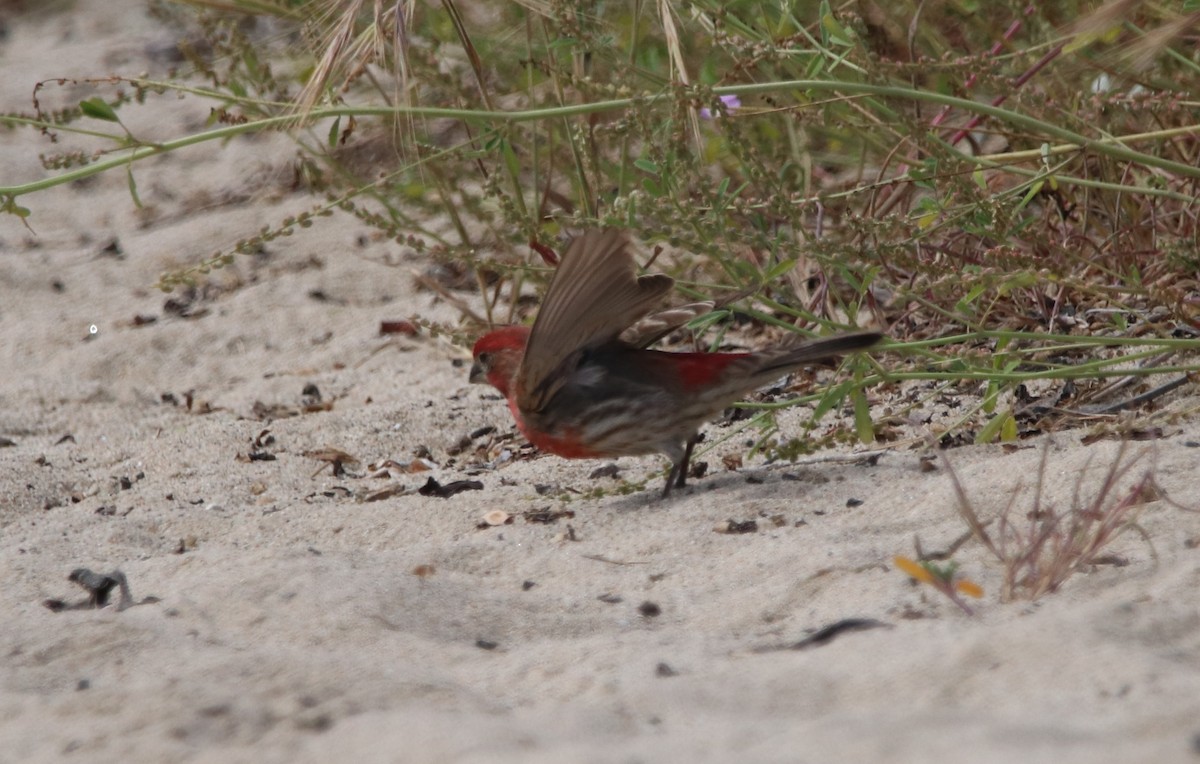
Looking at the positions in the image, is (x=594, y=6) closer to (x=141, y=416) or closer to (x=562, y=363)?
(x=562, y=363)

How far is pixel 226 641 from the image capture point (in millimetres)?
3578

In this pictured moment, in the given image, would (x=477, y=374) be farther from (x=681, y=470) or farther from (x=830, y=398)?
(x=830, y=398)

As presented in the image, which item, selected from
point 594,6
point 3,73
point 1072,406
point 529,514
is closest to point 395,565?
point 529,514

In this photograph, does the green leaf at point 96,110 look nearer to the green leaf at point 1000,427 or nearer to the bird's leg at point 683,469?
the bird's leg at point 683,469

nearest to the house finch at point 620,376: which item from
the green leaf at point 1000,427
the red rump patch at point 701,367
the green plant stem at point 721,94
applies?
the red rump patch at point 701,367

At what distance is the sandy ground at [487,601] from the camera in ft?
8.98

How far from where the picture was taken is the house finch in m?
4.77

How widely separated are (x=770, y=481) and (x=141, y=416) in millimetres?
3231

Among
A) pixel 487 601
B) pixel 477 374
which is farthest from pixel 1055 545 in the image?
pixel 477 374

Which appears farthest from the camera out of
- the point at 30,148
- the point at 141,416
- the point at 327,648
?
the point at 30,148

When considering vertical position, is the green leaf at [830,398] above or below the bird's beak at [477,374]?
above

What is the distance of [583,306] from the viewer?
15.7 feet

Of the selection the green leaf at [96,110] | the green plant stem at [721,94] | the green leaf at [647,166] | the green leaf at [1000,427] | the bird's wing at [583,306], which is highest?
the green leaf at [96,110]

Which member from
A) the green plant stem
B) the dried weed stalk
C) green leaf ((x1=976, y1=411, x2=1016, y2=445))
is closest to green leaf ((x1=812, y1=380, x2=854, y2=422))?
green leaf ((x1=976, y1=411, x2=1016, y2=445))
